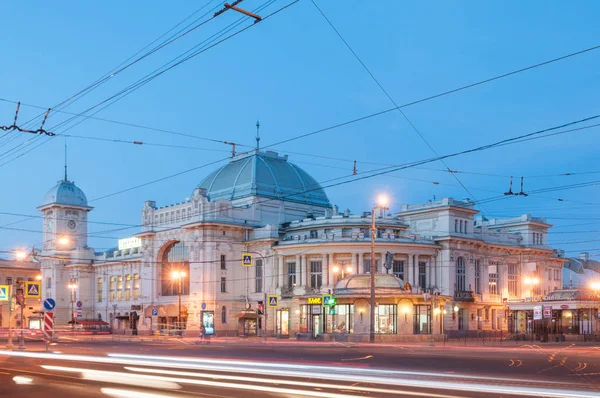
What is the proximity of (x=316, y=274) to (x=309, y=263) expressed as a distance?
1.46m

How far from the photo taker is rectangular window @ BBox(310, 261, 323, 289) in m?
83.5

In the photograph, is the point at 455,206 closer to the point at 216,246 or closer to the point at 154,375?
the point at 216,246

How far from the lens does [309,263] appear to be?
8388cm

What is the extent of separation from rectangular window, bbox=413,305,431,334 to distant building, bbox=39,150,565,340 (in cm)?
17

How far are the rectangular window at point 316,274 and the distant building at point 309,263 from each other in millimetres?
183

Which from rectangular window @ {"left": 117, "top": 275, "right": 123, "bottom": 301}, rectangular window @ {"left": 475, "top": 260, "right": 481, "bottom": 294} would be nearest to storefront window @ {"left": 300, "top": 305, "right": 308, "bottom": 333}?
rectangular window @ {"left": 475, "top": 260, "right": 481, "bottom": 294}

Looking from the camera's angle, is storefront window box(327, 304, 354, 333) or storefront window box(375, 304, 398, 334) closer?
storefront window box(375, 304, 398, 334)

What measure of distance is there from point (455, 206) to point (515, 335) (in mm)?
15556

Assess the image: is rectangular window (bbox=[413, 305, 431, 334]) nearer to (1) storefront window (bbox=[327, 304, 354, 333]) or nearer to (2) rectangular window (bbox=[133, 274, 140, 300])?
(1) storefront window (bbox=[327, 304, 354, 333])

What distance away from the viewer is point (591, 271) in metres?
133

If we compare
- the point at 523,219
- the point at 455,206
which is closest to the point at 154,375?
the point at 455,206

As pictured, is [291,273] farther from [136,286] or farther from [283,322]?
[136,286]

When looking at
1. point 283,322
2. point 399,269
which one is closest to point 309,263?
point 283,322

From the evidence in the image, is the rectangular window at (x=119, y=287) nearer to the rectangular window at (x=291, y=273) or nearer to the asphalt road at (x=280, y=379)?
the rectangular window at (x=291, y=273)
